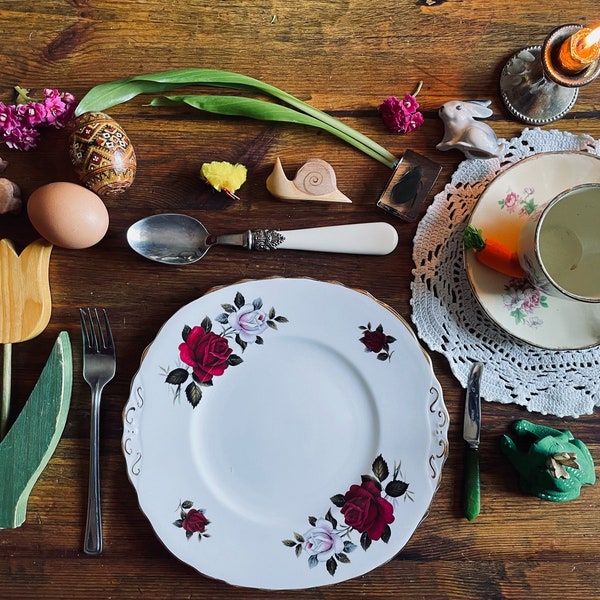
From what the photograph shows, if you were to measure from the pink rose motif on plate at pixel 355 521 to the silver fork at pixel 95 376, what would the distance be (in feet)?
0.81

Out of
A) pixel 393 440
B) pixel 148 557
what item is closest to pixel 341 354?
pixel 393 440

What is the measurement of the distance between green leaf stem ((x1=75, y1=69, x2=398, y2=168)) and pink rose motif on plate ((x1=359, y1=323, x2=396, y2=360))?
0.74 feet

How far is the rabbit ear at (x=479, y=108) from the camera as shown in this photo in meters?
0.76

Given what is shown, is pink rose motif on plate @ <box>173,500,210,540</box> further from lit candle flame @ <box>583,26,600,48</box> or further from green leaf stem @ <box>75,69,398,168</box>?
lit candle flame @ <box>583,26,600,48</box>

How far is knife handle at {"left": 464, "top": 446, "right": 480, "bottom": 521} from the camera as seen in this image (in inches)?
29.2

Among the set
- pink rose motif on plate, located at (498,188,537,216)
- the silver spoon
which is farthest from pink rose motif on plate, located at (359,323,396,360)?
pink rose motif on plate, located at (498,188,537,216)

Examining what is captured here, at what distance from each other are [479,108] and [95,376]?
0.62m

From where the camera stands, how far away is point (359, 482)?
75 cm

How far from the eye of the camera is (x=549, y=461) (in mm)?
698

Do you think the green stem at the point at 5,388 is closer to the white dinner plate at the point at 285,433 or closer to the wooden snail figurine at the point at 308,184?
the white dinner plate at the point at 285,433

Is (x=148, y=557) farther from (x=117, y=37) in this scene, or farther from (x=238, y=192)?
(x=117, y=37)

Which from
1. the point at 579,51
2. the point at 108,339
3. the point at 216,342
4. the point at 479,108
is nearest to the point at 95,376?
the point at 108,339

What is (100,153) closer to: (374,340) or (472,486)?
(374,340)

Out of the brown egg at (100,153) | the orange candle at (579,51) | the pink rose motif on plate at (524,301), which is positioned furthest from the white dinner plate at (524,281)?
the brown egg at (100,153)
